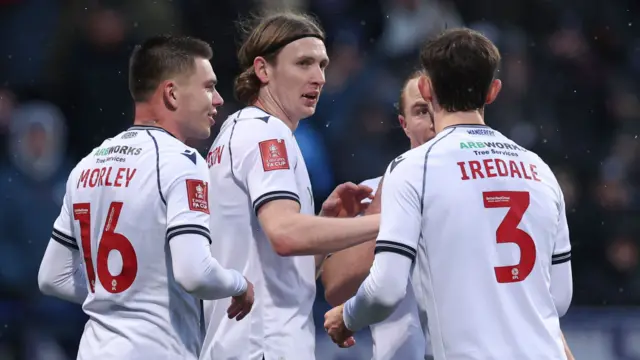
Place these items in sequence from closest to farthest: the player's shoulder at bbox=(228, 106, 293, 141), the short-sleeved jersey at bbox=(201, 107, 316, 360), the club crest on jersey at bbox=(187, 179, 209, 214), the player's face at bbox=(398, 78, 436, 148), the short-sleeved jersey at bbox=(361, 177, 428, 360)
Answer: the club crest on jersey at bbox=(187, 179, 209, 214)
the short-sleeved jersey at bbox=(201, 107, 316, 360)
the player's shoulder at bbox=(228, 106, 293, 141)
the short-sleeved jersey at bbox=(361, 177, 428, 360)
the player's face at bbox=(398, 78, 436, 148)

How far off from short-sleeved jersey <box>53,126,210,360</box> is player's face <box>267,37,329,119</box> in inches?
26.4

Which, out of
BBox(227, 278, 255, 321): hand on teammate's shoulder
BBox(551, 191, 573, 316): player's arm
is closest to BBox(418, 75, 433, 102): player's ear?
BBox(551, 191, 573, 316): player's arm

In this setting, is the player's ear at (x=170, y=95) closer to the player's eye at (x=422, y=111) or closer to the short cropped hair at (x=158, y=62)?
the short cropped hair at (x=158, y=62)

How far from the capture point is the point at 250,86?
4484 mm

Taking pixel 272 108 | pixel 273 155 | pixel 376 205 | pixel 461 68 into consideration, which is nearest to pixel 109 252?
pixel 273 155

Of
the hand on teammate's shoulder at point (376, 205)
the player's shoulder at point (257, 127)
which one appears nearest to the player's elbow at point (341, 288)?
the hand on teammate's shoulder at point (376, 205)

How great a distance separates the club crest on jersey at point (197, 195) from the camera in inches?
148

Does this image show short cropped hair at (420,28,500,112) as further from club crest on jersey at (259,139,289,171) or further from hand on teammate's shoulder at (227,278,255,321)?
hand on teammate's shoulder at (227,278,255,321)

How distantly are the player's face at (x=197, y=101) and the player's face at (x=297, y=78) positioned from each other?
1.02ft

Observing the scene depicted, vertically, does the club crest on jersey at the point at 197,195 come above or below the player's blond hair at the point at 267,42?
below

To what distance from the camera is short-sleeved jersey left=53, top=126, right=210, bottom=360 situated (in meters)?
3.79

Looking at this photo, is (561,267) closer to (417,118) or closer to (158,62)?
(417,118)

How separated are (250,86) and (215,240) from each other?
27.1 inches

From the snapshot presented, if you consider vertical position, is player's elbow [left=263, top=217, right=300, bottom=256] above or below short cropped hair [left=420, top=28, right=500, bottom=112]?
below
